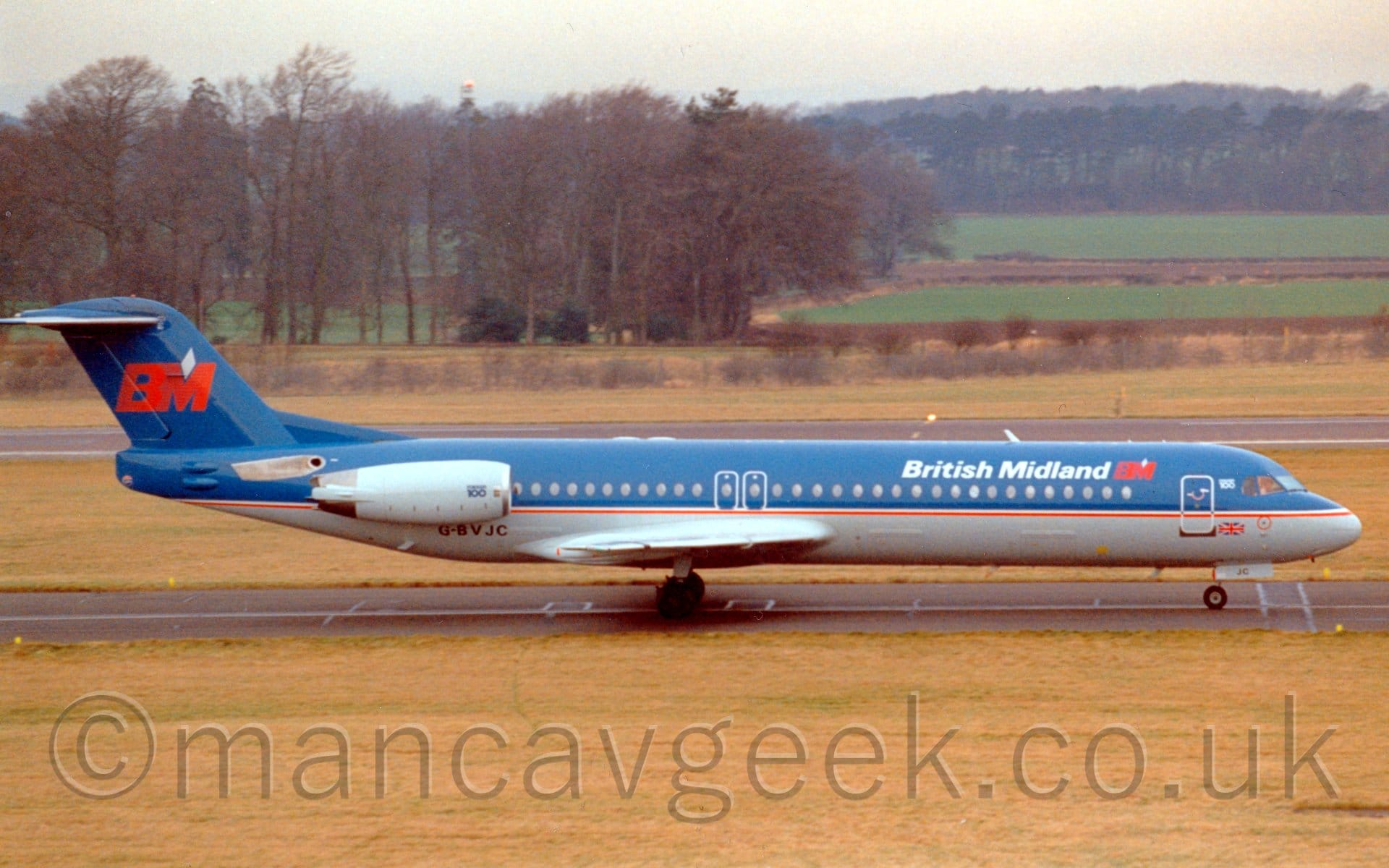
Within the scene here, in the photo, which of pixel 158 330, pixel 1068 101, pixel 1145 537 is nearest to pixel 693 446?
pixel 1145 537

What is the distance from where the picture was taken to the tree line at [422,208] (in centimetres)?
6956

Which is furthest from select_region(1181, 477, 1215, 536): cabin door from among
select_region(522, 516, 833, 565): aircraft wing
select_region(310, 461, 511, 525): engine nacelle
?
select_region(310, 461, 511, 525): engine nacelle

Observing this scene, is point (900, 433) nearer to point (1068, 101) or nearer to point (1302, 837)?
point (1302, 837)

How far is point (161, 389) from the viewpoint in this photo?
25844mm

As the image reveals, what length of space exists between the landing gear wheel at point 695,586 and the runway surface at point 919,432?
20.9 meters

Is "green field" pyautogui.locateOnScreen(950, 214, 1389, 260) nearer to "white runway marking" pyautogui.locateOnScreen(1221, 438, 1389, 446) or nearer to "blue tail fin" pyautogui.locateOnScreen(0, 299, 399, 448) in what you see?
"white runway marking" pyautogui.locateOnScreen(1221, 438, 1389, 446)

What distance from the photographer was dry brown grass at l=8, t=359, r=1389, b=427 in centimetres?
5556

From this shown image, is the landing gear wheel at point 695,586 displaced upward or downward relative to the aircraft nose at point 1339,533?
downward

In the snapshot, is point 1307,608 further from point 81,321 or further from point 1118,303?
point 1118,303

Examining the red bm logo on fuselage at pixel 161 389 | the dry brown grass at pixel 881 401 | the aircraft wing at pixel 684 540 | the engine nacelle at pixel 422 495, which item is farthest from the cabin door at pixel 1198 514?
the dry brown grass at pixel 881 401

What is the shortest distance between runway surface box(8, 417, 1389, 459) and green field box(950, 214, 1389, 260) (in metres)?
76.1

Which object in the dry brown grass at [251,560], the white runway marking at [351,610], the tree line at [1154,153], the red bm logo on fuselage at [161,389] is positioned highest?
the tree line at [1154,153]

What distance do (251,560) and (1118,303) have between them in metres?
78.5

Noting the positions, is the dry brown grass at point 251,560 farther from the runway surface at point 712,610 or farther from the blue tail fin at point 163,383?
the blue tail fin at point 163,383
